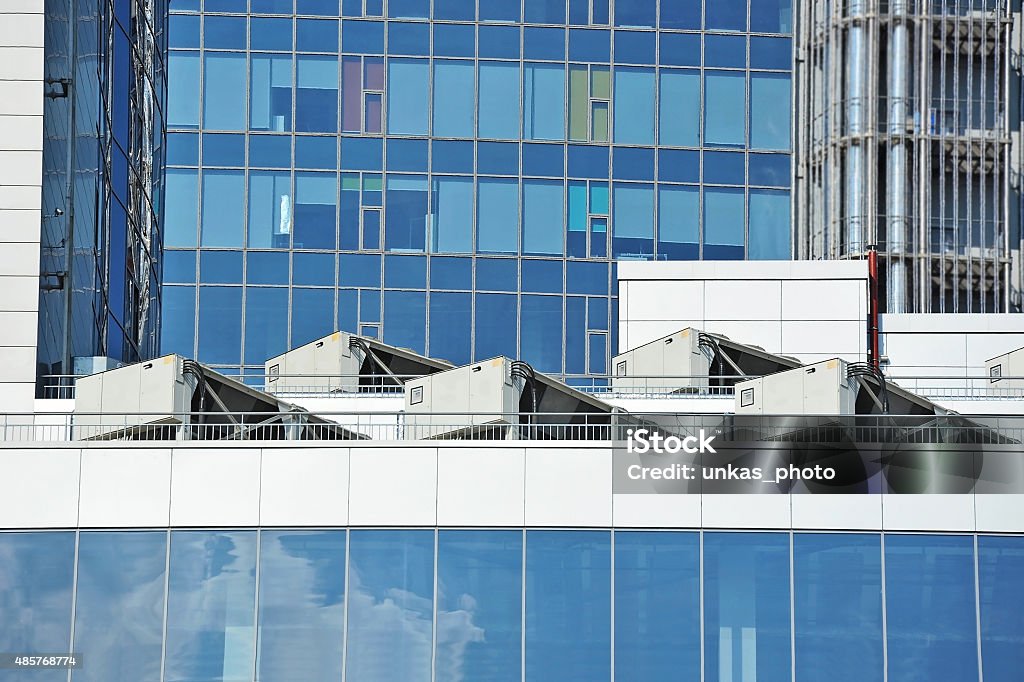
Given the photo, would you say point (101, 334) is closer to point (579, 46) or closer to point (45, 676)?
point (45, 676)

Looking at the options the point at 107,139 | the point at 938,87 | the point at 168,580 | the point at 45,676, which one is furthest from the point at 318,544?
the point at 938,87

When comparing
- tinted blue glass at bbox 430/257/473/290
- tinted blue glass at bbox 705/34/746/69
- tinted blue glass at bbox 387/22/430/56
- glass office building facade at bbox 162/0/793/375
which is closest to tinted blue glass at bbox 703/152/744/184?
glass office building facade at bbox 162/0/793/375

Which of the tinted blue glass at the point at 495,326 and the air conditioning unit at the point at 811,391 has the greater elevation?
the tinted blue glass at the point at 495,326

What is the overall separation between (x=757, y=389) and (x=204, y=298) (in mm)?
29993

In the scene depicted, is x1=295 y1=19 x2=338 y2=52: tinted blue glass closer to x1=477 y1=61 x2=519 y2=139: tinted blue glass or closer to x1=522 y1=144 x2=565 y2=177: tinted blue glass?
x1=477 y1=61 x2=519 y2=139: tinted blue glass

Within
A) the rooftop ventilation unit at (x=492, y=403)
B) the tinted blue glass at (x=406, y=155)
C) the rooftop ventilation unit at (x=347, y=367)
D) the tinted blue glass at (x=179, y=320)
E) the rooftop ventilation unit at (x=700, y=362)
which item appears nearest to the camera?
the rooftop ventilation unit at (x=492, y=403)

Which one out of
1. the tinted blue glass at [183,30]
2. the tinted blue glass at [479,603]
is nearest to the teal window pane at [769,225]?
the tinted blue glass at [183,30]

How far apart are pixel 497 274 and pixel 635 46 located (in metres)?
9.08

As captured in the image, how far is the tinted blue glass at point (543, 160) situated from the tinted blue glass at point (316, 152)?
621 centimetres

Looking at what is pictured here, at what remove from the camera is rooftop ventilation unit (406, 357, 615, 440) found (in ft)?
116

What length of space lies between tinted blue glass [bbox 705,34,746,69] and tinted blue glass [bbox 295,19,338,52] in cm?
1230

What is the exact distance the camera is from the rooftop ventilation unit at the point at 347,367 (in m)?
45.2

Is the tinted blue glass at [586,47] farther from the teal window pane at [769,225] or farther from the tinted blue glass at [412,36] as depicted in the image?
the teal window pane at [769,225]

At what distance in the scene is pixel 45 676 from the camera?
1294 inches
